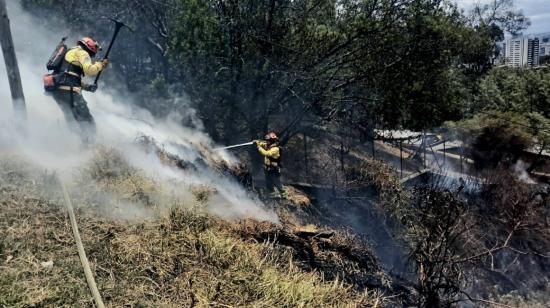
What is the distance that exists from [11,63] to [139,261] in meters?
4.11

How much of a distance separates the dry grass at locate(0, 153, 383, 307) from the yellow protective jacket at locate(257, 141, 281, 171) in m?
3.56

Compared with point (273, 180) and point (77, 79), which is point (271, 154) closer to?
point (273, 180)

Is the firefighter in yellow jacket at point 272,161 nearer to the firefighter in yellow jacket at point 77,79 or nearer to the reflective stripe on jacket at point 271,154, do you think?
the reflective stripe on jacket at point 271,154

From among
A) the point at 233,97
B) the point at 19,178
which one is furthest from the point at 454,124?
the point at 19,178

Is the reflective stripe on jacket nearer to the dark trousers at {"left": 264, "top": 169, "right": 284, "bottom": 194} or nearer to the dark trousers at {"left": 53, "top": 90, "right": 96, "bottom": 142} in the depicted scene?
the dark trousers at {"left": 264, "top": 169, "right": 284, "bottom": 194}

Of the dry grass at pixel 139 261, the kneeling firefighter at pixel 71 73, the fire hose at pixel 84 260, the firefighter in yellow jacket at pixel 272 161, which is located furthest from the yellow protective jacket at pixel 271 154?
the fire hose at pixel 84 260

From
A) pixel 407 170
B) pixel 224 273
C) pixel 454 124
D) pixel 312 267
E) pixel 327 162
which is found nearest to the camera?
pixel 224 273

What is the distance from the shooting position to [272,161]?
1014 centimetres

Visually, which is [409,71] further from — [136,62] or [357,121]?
[136,62]

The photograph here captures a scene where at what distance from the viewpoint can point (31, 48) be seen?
12445 millimetres

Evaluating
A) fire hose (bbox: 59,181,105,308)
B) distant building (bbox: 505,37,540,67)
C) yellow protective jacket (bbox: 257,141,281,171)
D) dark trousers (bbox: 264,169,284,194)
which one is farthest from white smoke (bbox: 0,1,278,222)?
distant building (bbox: 505,37,540,67)

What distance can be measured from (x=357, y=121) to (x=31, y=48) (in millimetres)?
10039

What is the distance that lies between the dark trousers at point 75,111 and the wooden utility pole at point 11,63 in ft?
2.07

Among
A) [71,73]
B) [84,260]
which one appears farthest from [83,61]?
[84,260]
